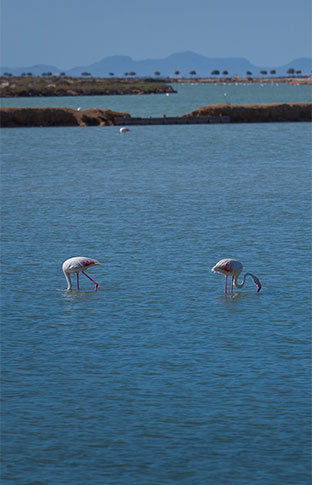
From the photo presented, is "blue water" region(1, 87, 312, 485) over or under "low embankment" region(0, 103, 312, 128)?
under

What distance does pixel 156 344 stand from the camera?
60.6 ft

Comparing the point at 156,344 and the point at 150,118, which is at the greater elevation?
the point at 150,118

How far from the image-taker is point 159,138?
8894cm

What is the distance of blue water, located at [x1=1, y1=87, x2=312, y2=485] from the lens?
13305mm

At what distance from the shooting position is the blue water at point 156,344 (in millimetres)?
13305

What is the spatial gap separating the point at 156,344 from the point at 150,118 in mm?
84586

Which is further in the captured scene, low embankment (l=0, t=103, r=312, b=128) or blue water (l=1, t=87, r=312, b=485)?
low embankment (l=0, t=103, r=312, b=128)

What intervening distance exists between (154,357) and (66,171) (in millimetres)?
42774

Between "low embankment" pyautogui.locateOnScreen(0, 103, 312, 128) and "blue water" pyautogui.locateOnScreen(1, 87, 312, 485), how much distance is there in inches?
2232

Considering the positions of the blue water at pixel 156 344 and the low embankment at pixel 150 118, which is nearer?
the blue water at pixel 156 344

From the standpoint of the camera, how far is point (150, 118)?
332 feet

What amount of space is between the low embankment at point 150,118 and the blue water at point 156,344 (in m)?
56.7

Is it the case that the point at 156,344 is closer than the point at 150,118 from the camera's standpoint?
Yes

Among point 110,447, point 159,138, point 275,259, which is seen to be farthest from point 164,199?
point 159,138
